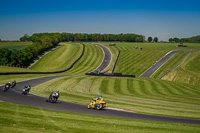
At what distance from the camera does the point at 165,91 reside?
144ft

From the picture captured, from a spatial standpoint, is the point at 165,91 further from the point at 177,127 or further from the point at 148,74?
the point at 148,74

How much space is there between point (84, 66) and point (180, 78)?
159 ft

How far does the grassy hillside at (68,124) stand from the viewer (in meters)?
13.5

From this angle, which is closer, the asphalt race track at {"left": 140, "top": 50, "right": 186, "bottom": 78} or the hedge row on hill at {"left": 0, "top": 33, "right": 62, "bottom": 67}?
the asphalt race track at {"left": 140, "top": 50, "right": 186, "bottom": 78}

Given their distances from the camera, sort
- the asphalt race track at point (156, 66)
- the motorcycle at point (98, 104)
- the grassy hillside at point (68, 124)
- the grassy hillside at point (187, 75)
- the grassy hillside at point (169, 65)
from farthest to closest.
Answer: the asphalt race track at point (156, 66) < the grassy hillside at point (169, 65) < the grassy hillside at point (187, 75) < the motorcycle at point (98, 104) < the grassy hillside at point (68, 124)

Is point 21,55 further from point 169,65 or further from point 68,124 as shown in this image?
point 68,124

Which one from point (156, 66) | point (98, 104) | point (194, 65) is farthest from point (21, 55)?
point (98, 104)

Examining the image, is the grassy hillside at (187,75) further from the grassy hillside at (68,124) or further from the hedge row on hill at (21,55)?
the hedge row on hill at (21,55)

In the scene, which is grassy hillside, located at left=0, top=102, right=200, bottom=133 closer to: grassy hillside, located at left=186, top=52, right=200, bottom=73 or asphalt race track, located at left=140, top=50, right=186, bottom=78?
grassy hillside, located at left=186, top=52, right=200, bottom=73

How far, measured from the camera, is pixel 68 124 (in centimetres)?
1490

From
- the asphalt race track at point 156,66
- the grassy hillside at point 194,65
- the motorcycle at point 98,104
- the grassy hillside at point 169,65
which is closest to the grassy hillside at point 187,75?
the grassy hillside at point 194,65

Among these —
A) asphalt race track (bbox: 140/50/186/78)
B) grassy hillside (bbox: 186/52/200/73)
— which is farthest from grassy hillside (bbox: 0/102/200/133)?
asphalt race track (bbox: 140/50/186/78)

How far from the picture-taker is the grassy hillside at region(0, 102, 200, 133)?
13.5 m

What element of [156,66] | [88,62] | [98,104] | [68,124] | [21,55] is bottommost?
[156,66]
